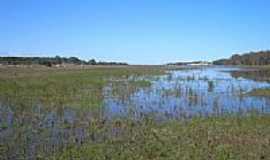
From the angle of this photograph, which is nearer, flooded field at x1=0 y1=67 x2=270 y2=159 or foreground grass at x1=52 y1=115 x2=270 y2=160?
foreground grass at x1=52 y1=115 x2=270 y2=160

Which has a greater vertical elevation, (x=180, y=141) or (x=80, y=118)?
(x=80, y=118)

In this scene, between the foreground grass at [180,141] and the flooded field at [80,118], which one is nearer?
the foreground grass at [180,141]

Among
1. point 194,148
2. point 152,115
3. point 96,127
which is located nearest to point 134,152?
point 194,148

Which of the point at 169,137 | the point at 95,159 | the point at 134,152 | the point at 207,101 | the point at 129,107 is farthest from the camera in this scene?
the point at 207,101

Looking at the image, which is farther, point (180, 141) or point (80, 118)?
point (80, 118)

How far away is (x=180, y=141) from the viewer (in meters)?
12.0

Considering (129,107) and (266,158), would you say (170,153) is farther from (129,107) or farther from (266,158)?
(129,107)

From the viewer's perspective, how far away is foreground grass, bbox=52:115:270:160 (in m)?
10.4

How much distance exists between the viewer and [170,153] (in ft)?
34.7

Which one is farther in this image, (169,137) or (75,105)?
(75,105)

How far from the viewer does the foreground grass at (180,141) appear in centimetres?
1045

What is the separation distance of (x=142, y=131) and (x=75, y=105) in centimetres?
801

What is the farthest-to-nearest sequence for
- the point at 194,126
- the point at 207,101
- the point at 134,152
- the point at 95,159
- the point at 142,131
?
the point at 207,101, the point at 194,126, the point at 142,131, the point at 134,152, the point at 95,159

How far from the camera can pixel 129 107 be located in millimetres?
20484
